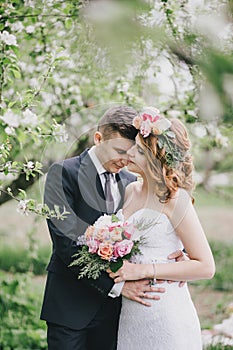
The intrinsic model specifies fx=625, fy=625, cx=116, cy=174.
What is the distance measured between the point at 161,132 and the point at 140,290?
68 cm

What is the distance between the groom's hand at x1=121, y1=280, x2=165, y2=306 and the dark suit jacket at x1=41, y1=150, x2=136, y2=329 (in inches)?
3.2

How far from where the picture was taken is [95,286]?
2.66 meters

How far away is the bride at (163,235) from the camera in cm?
246

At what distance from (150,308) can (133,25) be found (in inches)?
87.5

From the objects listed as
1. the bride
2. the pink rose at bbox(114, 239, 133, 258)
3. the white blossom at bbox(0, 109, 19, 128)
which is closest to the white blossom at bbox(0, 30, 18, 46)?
the bride

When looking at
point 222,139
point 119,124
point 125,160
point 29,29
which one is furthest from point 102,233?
point 222,139

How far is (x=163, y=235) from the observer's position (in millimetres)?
2594

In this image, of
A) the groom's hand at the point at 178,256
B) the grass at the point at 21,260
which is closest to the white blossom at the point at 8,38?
the groom's hand at the point at 178,256

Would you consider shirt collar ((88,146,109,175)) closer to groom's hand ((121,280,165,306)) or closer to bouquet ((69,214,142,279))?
bouquet ((69,214,142,279))

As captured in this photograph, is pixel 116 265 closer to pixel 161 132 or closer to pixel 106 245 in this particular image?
pixel 106 245

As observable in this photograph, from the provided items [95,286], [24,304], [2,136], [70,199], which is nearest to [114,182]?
[70,199]

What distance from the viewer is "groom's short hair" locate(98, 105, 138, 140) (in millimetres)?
2461

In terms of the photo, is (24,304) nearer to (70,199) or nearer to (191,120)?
(191,120)

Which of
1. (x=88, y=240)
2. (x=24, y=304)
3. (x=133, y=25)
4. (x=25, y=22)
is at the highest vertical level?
(x=133, y=25)
